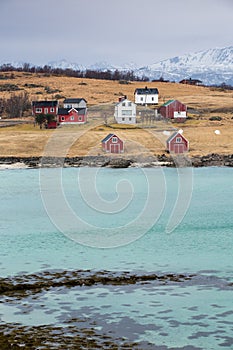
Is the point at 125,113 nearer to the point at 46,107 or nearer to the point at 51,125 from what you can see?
the point at 51,125

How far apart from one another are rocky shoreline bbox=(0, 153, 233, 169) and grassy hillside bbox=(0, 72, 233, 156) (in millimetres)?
2366

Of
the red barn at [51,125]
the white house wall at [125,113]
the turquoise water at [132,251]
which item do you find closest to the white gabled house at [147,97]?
the white house wall at [125,113]

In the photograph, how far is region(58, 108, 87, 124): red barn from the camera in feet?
278

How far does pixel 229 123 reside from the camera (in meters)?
85.9

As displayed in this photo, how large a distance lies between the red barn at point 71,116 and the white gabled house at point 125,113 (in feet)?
16.1

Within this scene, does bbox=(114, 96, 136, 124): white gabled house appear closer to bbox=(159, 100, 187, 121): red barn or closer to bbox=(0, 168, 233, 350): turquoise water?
bbox=(159, 100, 187, 121): red barn

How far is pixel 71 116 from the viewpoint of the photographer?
84.8 meters

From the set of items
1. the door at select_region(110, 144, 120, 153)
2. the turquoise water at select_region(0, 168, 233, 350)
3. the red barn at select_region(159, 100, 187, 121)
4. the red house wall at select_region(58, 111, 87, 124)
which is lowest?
the turquoise water at select_region(0, 168, 233, 350)

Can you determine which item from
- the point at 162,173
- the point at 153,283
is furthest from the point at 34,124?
the point at 153,283

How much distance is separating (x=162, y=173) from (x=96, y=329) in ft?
130

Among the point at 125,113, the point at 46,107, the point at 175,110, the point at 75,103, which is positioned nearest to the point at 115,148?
the point at 125,113

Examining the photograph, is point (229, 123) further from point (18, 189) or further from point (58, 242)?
point (58, 242)

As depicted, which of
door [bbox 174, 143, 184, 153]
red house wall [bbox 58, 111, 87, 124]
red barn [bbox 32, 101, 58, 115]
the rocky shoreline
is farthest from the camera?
red barn [bbox 32, 101, 58, 115]

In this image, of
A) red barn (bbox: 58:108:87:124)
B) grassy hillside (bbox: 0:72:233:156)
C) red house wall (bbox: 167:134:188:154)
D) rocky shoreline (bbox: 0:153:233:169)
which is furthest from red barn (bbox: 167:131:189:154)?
red barn (bbox: 58:108:87:124)
